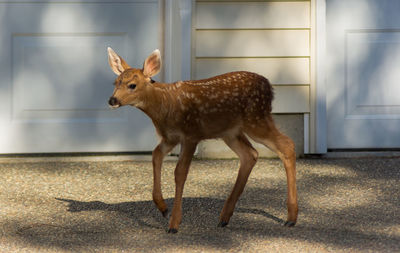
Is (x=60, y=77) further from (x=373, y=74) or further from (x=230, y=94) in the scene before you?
(x=373, y=74)

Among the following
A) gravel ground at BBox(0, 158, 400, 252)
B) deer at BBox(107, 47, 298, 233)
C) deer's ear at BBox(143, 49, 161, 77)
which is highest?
deer's ear at BBox(143, 49, 161, 77)

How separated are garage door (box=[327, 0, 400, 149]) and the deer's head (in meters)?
3.31

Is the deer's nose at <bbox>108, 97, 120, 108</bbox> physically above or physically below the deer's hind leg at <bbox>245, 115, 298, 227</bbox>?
above

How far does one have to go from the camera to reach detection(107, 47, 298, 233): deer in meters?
3.71

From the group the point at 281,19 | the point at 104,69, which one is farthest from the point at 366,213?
the point at 104,69

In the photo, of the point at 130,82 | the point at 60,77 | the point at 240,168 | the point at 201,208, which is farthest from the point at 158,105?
the point at 60,77

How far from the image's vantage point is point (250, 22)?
Result: 653 centimetres

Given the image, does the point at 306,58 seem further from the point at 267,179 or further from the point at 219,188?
the point at 219,188

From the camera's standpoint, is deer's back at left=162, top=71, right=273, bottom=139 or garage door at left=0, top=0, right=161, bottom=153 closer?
deer's back at left=162, top=71, right=273, bottom=139

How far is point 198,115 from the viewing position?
3.81m

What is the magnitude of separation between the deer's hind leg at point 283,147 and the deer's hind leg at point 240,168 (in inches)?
6.1

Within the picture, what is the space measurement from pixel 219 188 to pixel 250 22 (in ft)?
6.91

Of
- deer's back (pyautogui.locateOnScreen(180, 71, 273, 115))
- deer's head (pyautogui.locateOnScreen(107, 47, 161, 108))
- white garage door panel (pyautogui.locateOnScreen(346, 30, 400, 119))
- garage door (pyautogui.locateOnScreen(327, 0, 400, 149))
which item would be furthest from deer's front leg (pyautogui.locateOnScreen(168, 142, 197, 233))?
white garage door panel (pyautogui.locateOnScreen(346, 30, 400, 119))

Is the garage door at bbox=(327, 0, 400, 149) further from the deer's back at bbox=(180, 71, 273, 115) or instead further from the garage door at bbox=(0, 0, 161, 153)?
the deer's back at bbox=(180, 71, 273, 115)
